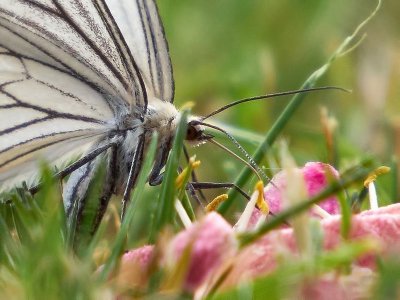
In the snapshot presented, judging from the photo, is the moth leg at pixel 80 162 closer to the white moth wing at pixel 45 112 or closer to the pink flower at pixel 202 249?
the white moth wing at pixel 45 112

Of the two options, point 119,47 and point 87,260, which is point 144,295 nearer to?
point 87,260

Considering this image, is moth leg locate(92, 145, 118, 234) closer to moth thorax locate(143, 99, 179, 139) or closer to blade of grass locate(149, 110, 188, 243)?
moth thorax locate(143, 99, 179, 139)

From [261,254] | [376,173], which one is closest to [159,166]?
[376,173]

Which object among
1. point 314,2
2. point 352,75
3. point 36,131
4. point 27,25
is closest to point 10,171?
point 36,131

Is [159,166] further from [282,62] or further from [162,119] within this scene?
[282,62]

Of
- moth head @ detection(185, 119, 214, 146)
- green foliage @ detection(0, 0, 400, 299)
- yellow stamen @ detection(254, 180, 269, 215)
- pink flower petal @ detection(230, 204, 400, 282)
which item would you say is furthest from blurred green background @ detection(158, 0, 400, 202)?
pink flower petal @ detection(230, 204, 400, 282)
